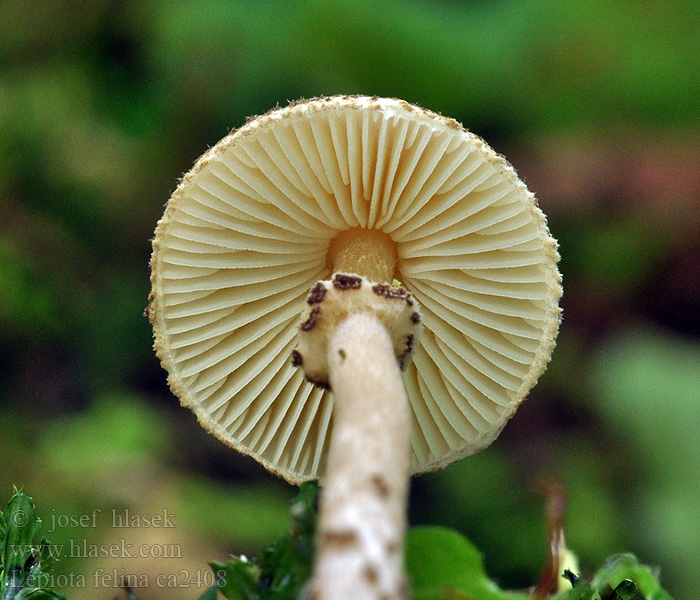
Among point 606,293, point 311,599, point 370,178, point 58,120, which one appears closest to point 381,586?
point 311,599

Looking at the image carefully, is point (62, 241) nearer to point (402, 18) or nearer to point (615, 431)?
point (402, 18)

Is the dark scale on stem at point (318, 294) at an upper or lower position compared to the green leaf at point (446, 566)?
upper

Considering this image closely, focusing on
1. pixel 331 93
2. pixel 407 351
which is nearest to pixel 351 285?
pixel 407 351

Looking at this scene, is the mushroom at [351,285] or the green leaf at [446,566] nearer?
the green leaf at [446,566]

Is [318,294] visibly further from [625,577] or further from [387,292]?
[625,577]

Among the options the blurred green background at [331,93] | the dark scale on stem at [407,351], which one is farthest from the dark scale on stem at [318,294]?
the blurred green background at [331,93]

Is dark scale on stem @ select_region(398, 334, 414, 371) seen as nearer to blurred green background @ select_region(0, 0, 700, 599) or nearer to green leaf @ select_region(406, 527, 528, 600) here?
green leaf @ select_region(406, 527, 528, 600)

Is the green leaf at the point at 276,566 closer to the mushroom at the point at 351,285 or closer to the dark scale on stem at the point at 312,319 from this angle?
the mushroom at the point at 351,285

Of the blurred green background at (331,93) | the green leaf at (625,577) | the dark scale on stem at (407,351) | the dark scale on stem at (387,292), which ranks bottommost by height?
the green leaf at (625,577)
